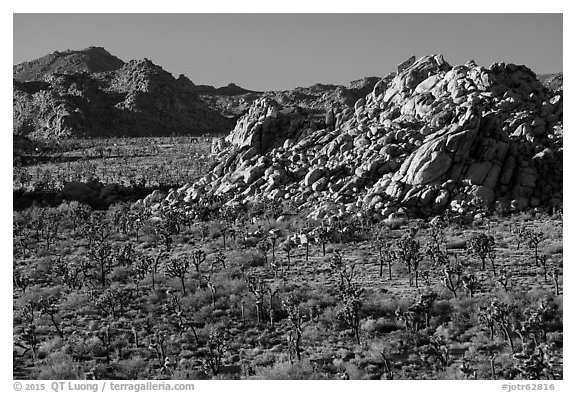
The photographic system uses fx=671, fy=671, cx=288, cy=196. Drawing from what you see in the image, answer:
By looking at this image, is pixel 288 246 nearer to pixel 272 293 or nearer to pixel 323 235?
pixel 323 235

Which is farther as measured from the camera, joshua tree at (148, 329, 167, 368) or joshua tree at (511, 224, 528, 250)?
joshua tree at (511, 224, 528, 250)

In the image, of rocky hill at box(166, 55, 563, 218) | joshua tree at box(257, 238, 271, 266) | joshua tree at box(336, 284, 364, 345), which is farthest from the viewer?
rocky hill at box(166, 55, 563, 218)

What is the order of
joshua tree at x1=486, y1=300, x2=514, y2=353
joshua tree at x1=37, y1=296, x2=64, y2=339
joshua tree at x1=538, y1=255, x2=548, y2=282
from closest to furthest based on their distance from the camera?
joshua tree at x1=486, y1=300, x2=514, y2=353
joshua tree at x1=37, y1=296, x2=64, y2=339
joshua tree at x1=538, y1=255, x2=548, y2=282

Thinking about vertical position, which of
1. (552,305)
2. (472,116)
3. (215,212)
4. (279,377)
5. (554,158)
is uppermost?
(472,116)

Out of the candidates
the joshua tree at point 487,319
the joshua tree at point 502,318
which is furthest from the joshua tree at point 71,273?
the joshua tree at point 502,318

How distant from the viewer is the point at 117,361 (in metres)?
40.7

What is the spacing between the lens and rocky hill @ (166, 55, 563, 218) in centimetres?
7412

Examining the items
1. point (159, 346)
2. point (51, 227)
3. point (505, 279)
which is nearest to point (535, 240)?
point (505, 279)

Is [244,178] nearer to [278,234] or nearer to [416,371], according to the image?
[278,234]

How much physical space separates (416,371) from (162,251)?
3561 cm

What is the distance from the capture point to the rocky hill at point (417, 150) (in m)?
74.1

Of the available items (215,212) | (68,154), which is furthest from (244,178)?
(68,154)

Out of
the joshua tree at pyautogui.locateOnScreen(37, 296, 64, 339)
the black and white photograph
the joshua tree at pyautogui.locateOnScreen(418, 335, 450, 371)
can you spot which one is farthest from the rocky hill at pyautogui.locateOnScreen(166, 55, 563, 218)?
the joshua tree at pyautogui.locateOnScreen(418, 335, 450, 371)

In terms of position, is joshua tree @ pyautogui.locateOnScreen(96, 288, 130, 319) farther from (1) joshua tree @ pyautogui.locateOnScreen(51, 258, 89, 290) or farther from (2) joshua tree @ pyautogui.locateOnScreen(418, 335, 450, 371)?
(2) joshua tree @ pyautogui.locateOnScreen(418, 335, 450, 371)
